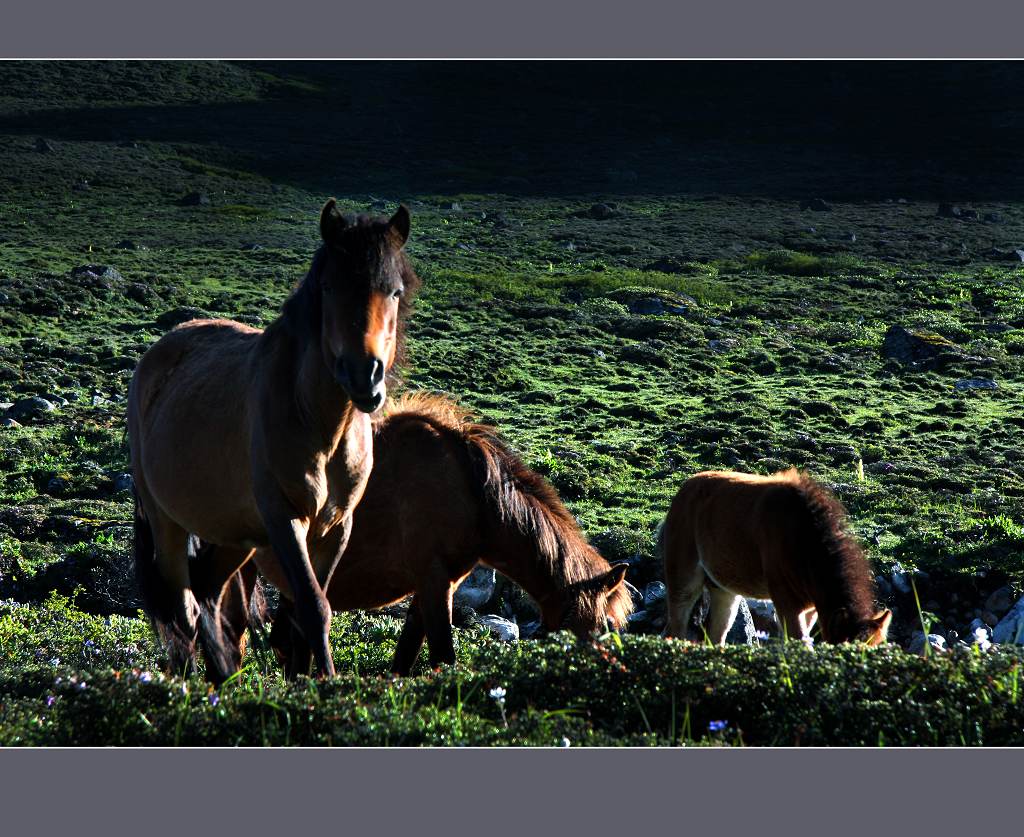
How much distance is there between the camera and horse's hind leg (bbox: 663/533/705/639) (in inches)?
398

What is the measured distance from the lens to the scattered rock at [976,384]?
26.1 meters

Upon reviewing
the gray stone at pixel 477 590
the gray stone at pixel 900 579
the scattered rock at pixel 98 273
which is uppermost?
the scattered rock at pixel 98 273

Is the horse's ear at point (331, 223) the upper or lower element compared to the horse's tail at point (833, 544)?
upper

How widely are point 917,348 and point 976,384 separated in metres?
4.10

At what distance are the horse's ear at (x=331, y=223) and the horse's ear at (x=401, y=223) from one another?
0.23m

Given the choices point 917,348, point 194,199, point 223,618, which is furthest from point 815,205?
point 223,618

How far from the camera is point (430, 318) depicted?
3322 centimetres

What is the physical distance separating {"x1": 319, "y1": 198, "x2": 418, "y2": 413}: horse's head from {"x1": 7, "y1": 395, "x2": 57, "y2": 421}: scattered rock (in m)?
16.7

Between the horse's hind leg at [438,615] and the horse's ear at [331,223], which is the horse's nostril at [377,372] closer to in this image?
the horse's ear at [331,223]

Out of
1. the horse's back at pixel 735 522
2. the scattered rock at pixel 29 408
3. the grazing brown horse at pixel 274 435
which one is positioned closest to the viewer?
the grazing brown horse at pixel 274 435

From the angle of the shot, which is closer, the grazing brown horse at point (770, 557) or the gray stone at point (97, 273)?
the grazing brown horse at point (770, 557)

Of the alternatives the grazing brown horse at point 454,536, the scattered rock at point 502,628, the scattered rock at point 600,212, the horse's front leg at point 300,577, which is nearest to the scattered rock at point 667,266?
the scattered rock at point 600,212

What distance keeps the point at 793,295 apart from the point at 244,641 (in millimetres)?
34234

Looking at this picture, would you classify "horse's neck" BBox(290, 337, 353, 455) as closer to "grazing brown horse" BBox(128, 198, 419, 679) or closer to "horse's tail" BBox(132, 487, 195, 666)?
"grazing brown horse" BBox(128, 198, 419, 679)
